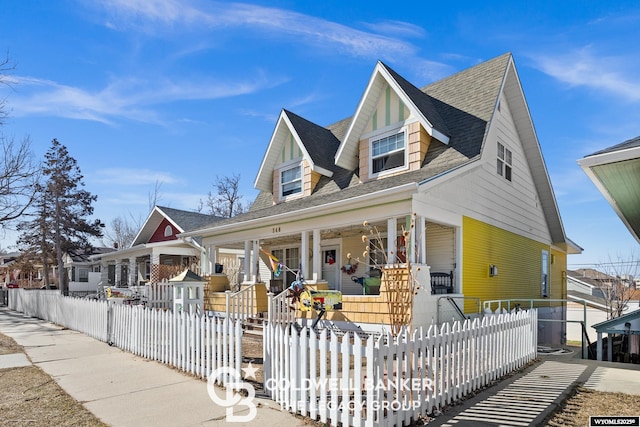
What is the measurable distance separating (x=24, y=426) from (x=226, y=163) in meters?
42.9

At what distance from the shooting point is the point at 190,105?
18.5 meters

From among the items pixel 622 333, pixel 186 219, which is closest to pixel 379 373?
pixel 622 333

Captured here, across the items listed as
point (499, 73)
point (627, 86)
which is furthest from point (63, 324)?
point (627, 86)

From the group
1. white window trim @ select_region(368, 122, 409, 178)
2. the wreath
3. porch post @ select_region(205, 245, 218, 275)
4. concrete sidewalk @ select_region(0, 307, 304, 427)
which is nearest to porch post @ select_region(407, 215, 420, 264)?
white window trim @ select_region(368, 122, 409, 178)

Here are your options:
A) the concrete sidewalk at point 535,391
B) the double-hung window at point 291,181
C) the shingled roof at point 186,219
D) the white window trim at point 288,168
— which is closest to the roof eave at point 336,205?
the white window trim at point 288,168

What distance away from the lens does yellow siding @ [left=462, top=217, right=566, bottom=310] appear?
42.0 feet

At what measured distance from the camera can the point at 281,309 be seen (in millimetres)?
12047

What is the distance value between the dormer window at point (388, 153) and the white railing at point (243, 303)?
18.7ft

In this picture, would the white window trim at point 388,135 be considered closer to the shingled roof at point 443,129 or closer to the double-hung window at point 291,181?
the shingled roof at point 443,129

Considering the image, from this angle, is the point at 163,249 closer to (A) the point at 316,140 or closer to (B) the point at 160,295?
(B) the point at 160,295

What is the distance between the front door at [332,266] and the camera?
17.0 m

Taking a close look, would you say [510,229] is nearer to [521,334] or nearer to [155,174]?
[521,334]

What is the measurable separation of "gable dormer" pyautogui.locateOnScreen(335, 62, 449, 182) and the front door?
404cm

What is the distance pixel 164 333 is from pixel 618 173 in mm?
9197
